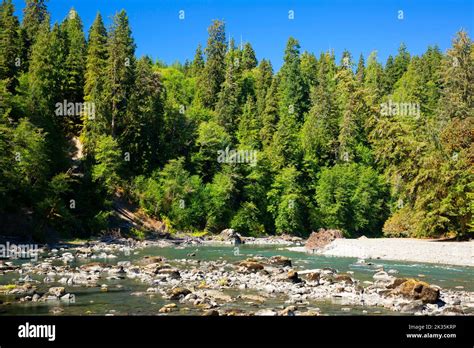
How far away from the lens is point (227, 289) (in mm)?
20750

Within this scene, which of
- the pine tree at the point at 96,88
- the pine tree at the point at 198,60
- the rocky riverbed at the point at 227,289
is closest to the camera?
the rocky riverbed at the point at 227,289

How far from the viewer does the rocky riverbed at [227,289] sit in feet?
54.6

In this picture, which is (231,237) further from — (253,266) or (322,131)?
(322,131)

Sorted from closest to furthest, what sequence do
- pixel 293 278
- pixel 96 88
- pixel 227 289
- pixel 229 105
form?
pixel 227 289 < pixel 293 278 < pixel 96 88 < pixel 229 105

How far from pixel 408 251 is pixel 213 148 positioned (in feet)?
136

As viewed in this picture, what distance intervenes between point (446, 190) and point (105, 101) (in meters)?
44.3

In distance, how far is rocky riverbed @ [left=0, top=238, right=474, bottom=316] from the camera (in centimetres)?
1666

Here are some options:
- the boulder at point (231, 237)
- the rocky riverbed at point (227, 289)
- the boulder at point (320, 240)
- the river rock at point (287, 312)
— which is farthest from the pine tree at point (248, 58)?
the river rock at point (287, 312)

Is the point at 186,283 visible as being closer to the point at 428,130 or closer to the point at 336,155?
the point at 428,130

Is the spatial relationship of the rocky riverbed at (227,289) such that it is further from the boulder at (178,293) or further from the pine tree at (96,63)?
the pine tree at (96,63)

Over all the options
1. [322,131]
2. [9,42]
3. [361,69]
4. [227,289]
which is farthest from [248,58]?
[227,289]

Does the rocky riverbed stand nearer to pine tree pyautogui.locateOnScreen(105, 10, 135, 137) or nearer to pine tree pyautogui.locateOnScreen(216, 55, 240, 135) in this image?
pine tree pyautogui.locateOnScreen(105, 10, 135, 137)

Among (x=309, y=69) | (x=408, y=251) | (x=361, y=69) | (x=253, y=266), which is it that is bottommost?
(x=408, y=251)

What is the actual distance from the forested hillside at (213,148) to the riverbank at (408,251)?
455 cm
